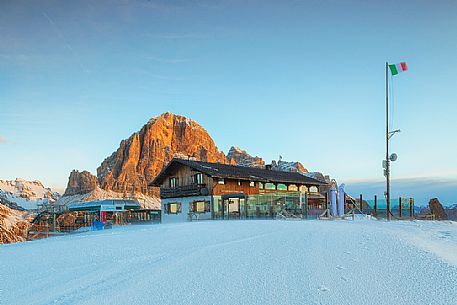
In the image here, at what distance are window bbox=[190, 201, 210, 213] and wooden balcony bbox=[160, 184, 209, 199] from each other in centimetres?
92

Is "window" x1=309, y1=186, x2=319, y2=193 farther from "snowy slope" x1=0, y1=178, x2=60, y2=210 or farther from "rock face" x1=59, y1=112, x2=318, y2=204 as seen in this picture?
"snowy slope" x1=0, y1=178, x2=60, y2=210

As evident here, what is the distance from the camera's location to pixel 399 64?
874 inches

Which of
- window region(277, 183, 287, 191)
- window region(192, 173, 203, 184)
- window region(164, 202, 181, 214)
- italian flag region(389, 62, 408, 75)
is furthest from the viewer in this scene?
window region(277, 183, 287, 191)

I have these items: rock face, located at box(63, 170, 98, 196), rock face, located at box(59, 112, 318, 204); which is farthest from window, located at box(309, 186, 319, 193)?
rock face, located at box(63, 170, 98, 196)

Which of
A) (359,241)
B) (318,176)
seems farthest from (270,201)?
(318,176)

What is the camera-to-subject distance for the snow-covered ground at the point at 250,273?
6.37 metres

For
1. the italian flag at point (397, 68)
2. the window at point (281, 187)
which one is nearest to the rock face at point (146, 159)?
the window at point (281, 187)

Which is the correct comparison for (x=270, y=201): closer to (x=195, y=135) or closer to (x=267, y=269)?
(x=267, y=269)

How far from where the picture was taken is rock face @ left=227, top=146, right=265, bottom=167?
168 m

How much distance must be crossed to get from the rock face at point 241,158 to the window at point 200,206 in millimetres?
129322

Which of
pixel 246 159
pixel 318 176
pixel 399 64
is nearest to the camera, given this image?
pixel 399 64

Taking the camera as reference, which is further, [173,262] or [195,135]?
[195,135]

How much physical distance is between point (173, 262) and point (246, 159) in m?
164

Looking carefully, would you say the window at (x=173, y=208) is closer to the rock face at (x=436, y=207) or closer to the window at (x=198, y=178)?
the window at (x=198, y=178)
